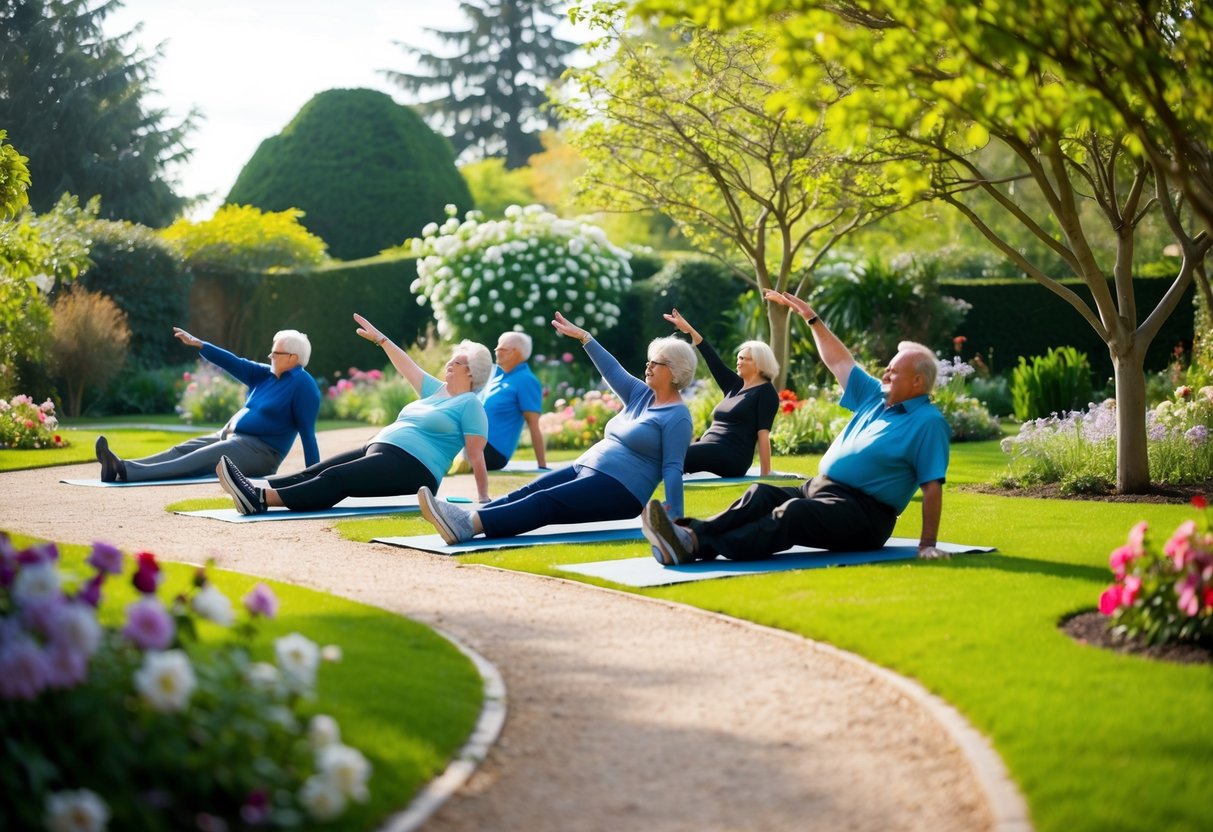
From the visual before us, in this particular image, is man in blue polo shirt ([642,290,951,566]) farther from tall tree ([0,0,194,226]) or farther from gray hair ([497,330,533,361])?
tall tree ([0,0,194,226])

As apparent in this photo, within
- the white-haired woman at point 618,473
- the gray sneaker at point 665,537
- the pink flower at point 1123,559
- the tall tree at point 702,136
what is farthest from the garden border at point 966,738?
the tall tree at point 702,136

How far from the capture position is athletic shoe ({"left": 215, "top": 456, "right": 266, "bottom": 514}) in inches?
385

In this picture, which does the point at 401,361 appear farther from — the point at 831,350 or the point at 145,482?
the point at 831,350

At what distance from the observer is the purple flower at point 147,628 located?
3297 mm

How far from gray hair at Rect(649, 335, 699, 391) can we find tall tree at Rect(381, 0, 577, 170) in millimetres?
44849

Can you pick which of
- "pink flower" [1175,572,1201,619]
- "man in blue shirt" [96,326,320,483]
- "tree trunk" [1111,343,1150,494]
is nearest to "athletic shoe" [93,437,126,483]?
"man in blue shirt" [96,326,320,483]

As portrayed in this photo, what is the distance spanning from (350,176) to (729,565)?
2961 centimetres

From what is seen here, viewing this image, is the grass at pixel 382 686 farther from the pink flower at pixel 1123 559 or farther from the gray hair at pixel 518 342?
the gray hair at pixel 518 342

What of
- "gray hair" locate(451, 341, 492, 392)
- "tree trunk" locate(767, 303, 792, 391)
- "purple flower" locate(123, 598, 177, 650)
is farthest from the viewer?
"tree trunk" locate(767, 303, 792, 391)

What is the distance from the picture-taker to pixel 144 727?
10.7 feet

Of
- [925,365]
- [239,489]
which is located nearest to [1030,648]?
[925,365]

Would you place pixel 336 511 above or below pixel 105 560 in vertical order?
below

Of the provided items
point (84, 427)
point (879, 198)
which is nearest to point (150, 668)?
point (879, 198)

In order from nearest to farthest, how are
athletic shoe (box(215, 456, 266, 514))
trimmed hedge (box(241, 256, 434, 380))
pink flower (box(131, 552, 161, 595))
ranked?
1. pink flower (box(131, 552, 161, 595))
2. athletic shoe (box(215, 456, 266, 514))
3. trimmed hedge (box(241, 256, 434, 380))
